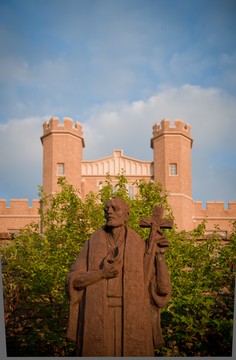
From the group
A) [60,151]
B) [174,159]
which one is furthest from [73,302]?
[174,159]

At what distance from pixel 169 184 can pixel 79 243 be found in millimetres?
31948

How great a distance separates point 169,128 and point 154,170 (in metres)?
3.92

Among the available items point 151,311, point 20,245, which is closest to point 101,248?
point 151,311

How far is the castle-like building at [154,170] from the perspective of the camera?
46.6 meters

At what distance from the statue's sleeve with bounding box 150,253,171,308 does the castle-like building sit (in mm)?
39968

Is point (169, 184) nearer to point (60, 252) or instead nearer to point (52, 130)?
point (52, 130)

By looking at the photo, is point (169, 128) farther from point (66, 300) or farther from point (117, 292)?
point (117, 292)

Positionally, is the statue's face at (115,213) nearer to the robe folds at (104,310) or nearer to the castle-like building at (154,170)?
the robe folds at (104,310)

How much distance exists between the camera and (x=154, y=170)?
47969mm

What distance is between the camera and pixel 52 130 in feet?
154

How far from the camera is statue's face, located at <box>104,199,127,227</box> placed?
596 cm

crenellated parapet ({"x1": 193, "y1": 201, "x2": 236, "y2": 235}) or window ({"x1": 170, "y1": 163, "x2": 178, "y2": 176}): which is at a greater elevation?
window ({"x1": 170, "y1": 163, "x2": 178, "y2": 176})

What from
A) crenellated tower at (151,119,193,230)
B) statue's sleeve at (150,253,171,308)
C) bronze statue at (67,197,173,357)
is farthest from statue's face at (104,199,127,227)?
crenellated tower at (151,119,193,230)

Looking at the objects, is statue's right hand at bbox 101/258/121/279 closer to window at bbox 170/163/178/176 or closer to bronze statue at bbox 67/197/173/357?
bronze statue at bbox 67/197/173/357
